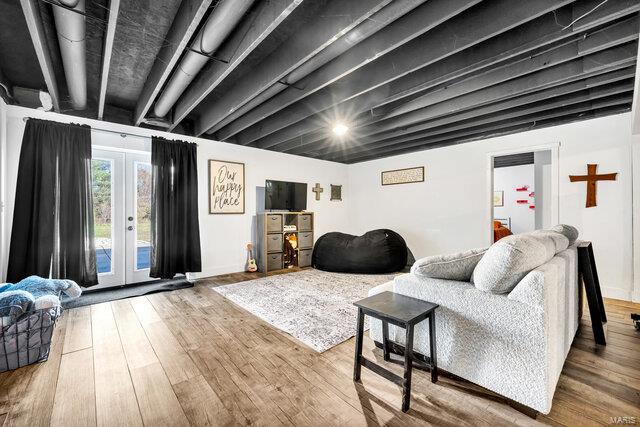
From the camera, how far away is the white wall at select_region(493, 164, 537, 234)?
7293 mm

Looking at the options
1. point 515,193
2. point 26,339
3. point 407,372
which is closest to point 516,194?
point 515,193

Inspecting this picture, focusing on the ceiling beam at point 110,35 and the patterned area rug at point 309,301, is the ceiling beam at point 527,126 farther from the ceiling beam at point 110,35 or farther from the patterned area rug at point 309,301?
the ceiling beam at point 110,35

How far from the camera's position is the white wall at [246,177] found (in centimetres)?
300

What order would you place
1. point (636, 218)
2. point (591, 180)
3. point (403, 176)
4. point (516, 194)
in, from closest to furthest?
point (636, 218) < point (591, 180) < point (403, 176) < point (516, 194)

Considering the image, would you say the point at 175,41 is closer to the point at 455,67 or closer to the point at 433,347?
the point at 455,67

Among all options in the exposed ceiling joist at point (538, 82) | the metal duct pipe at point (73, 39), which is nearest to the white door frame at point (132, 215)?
the metal duct pipe at point (73, 39)

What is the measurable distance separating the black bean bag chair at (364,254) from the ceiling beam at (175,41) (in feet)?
11.0

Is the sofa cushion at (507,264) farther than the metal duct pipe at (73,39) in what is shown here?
No

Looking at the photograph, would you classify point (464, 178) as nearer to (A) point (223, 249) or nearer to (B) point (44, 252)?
(A) point (223, 249)

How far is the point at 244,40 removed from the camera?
76.9 inches

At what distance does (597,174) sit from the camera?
3.42 metres

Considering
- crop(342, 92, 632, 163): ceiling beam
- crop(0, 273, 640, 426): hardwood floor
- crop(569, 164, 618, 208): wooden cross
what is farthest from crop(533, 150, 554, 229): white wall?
crop(0, 273, 640, 426): hardwood floor

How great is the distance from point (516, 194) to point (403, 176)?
434 centimetres

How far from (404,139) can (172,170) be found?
3667 mm
